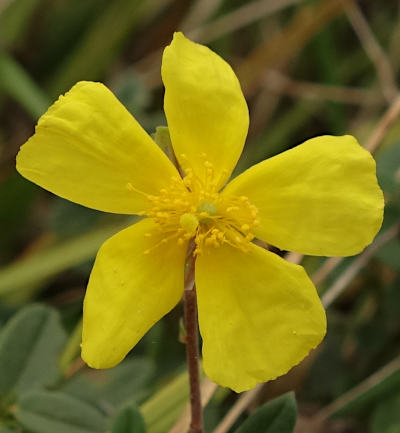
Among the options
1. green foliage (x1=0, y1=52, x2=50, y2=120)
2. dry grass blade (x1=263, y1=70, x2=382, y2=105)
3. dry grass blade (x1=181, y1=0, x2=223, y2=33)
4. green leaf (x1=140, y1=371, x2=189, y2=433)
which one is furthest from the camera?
dry grass blade (x1=181, y1=0, x2=223, y2=33)

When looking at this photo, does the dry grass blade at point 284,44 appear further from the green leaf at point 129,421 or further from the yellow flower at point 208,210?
the green leaf at point 129,421

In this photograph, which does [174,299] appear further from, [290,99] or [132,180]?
[290,99]

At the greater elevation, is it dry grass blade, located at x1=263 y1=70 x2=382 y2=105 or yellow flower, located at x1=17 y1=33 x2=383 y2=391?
yellow flower, located at x1=17 y1=33 x2=383 y2=391

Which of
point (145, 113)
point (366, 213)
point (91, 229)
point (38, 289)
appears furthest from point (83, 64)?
point (366, 213)

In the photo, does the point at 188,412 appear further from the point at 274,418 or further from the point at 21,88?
the point at 21,88

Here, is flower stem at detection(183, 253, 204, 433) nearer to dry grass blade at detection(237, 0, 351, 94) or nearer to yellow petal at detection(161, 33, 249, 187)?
yellow petal at detection(161, 33, 249, 187)

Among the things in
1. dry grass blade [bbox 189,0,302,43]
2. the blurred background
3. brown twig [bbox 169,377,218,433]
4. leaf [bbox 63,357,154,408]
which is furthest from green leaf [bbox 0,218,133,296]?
dry grass blade [bbox 189,0,302,43]
